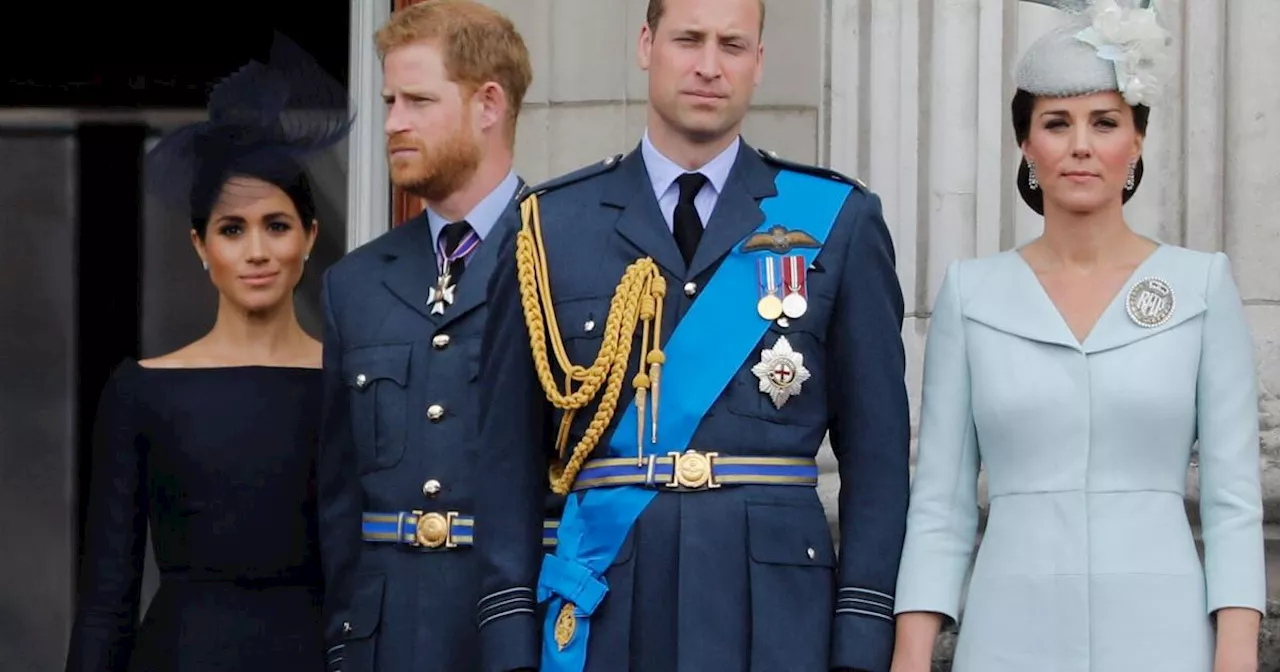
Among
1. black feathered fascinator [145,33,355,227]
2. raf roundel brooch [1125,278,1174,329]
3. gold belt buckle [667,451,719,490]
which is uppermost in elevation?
black feathered fascinator [145,33,355,227]

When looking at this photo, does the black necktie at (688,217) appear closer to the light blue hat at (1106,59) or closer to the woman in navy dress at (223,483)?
the light blue hat at (1106,59)

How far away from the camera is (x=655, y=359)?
4.54 meters

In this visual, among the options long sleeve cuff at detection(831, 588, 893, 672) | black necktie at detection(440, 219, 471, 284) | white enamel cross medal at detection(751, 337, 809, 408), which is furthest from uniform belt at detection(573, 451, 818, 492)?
black necktie at detection(440, 219, 471, 284)

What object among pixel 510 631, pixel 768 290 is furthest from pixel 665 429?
pixel 510 631

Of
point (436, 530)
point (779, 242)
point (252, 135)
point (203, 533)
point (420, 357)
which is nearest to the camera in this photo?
point (779, 242)

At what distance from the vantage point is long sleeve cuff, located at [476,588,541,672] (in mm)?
4508

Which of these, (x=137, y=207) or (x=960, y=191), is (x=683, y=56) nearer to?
(x=960, y=191)

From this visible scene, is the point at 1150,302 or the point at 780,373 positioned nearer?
the point at 1150,302

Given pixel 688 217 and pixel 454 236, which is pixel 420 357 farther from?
pixel 688 217

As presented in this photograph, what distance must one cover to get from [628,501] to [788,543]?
0.26 metres

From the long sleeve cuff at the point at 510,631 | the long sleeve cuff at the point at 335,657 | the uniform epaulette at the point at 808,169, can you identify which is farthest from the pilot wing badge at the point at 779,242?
the long sleeve cuff at the point at 335,657

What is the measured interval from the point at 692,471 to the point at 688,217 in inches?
17.4

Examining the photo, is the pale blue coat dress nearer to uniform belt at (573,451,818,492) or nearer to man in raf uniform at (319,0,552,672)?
uniform belt at (573,451,818,492)

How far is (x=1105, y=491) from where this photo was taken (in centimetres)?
438
